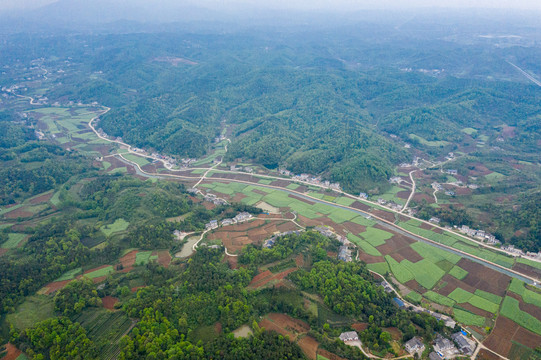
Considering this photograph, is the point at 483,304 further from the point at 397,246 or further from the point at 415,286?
the point at 397,246

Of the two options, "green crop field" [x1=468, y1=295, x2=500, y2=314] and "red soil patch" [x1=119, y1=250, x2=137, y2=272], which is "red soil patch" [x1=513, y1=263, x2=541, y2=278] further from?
"red soil patch" [x1=119, y1=250, x2=137, y2=272]

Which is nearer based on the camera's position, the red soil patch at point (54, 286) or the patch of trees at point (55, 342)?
the patch of trees at point (55, 342)

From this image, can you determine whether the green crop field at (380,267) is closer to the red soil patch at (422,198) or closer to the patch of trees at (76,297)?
the red soil patch at (422,198)

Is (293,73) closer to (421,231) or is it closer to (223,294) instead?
(421,231)

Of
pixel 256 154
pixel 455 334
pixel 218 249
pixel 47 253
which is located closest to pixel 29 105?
pixel 256 154

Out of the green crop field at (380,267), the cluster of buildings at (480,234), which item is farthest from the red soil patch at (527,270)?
the green crop field at (380,267)

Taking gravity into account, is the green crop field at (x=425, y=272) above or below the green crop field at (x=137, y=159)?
above

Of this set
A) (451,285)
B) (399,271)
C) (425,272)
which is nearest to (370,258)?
(399,271)
